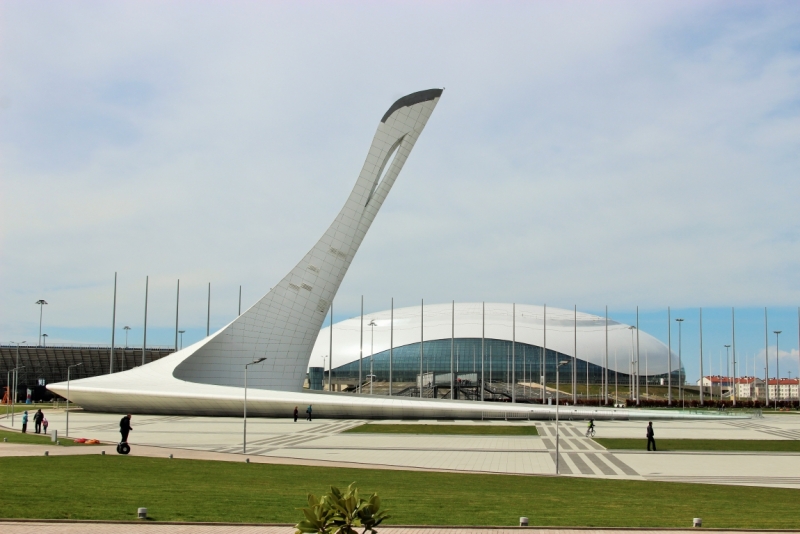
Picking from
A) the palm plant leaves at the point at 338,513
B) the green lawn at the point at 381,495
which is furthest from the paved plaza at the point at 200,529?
the palm plant leaves at the point at 338,513

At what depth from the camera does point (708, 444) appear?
90.0 ft

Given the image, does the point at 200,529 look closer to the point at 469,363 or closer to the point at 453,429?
the point at 453,429

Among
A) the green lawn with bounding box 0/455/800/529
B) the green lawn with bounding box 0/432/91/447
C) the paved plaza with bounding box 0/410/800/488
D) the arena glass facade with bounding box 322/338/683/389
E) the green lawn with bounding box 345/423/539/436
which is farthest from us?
the arena glass facade with bounding box 322/338/683/389

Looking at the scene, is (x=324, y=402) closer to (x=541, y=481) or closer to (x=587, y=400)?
(x=541, y=481)

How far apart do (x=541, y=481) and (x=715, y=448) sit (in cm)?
1175

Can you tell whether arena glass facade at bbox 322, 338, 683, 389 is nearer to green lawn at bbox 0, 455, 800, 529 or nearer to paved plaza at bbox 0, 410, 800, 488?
paved plaza at bbox 0, 410, 800, 488

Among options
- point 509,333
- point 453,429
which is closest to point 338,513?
point 453,429

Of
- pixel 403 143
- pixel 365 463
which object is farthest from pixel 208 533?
pixel 403 143

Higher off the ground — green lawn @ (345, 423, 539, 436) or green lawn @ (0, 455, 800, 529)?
green lawn @ (0, 455, 800, 529)

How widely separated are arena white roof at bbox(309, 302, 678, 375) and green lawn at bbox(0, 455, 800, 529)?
228 feet

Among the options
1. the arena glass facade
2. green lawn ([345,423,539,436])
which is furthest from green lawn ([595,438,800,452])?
the arena glass facade

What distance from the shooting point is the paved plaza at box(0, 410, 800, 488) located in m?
19.3

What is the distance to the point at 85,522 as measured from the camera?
10234mm

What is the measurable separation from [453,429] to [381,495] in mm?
20509
